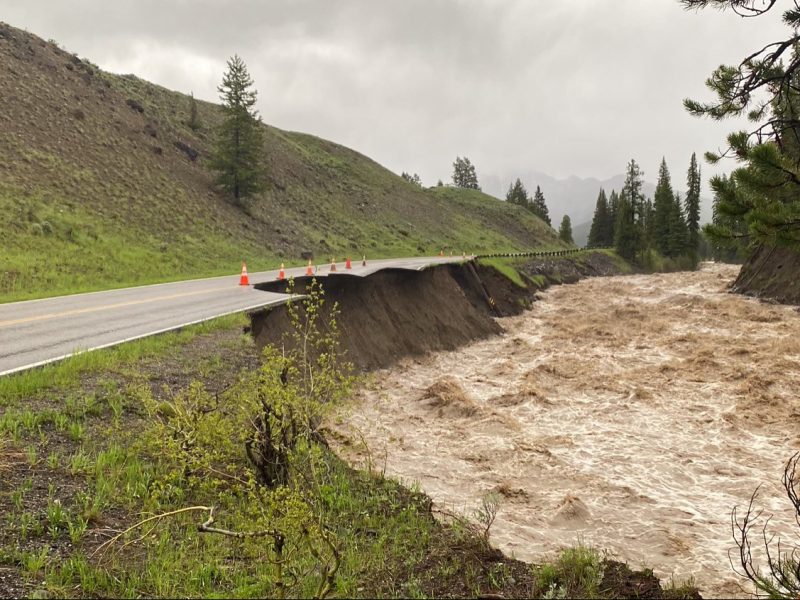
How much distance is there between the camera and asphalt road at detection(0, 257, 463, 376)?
872cm

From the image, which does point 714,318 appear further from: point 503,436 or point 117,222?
point 117,222

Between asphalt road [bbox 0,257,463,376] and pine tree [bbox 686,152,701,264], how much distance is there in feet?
246

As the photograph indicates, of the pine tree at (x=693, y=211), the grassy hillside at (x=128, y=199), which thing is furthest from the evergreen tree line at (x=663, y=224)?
the grassy hillside at (x=128, y=199)

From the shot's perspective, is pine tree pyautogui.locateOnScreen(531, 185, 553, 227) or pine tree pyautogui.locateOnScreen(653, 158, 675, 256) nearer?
pine tree pyautogui.locateOnScreen(653, 158, 675, 256)

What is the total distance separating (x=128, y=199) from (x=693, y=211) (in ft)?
266

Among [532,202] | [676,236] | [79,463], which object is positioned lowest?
[79,463]

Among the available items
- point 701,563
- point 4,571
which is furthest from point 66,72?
point 701,563

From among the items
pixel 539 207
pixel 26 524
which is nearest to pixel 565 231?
pixel 539 207

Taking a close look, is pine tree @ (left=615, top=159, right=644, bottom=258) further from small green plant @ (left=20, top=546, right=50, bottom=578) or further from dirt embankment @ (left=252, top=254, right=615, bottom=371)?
small green plant @ (left=20, top=546, right=50, bottom=578)

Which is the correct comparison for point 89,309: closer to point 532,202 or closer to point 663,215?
point 663,215

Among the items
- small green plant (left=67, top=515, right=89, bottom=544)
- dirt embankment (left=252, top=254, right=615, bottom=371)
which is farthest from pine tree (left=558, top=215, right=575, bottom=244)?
small green plant (left=67, top=515, right=89, bottom=544)

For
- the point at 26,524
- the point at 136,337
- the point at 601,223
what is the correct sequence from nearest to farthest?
1. the point at 26,524
2. the point at 136,337
3. the point at 601,223

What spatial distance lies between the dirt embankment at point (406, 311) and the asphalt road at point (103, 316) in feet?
5.17

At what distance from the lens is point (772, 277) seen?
3394cm
